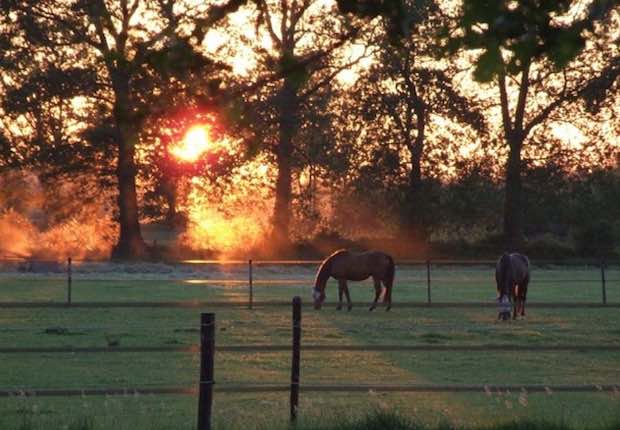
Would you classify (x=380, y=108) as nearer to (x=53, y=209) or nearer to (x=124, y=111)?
(x=53, y=209)

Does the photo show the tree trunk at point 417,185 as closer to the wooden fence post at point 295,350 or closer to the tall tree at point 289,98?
the tall tree at point 289,98

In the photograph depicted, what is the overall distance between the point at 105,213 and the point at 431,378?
146 ft

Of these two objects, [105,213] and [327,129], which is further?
[105,213]

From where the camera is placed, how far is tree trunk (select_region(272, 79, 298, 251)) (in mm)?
55688

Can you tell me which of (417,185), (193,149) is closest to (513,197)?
(417,185)

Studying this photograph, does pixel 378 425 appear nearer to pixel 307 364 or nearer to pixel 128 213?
pixel 307 364

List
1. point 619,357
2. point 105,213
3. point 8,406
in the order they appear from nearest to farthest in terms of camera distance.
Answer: point 8,406, point 619,357, point 105,213

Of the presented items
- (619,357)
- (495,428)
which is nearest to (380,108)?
(619,357)

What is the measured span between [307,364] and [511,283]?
1080cm

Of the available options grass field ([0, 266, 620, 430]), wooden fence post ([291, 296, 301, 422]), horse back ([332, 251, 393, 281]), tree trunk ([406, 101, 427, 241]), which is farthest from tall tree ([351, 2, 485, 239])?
wooden fence post ([291, 296, 301, 422])

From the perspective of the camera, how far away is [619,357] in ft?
70.5

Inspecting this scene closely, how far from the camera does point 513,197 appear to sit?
5812cm

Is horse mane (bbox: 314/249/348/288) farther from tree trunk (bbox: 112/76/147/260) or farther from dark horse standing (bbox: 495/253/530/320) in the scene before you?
tree trunk (bbox: 112/76/147/260)

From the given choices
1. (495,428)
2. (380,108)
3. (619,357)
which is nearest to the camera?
(495,428)
